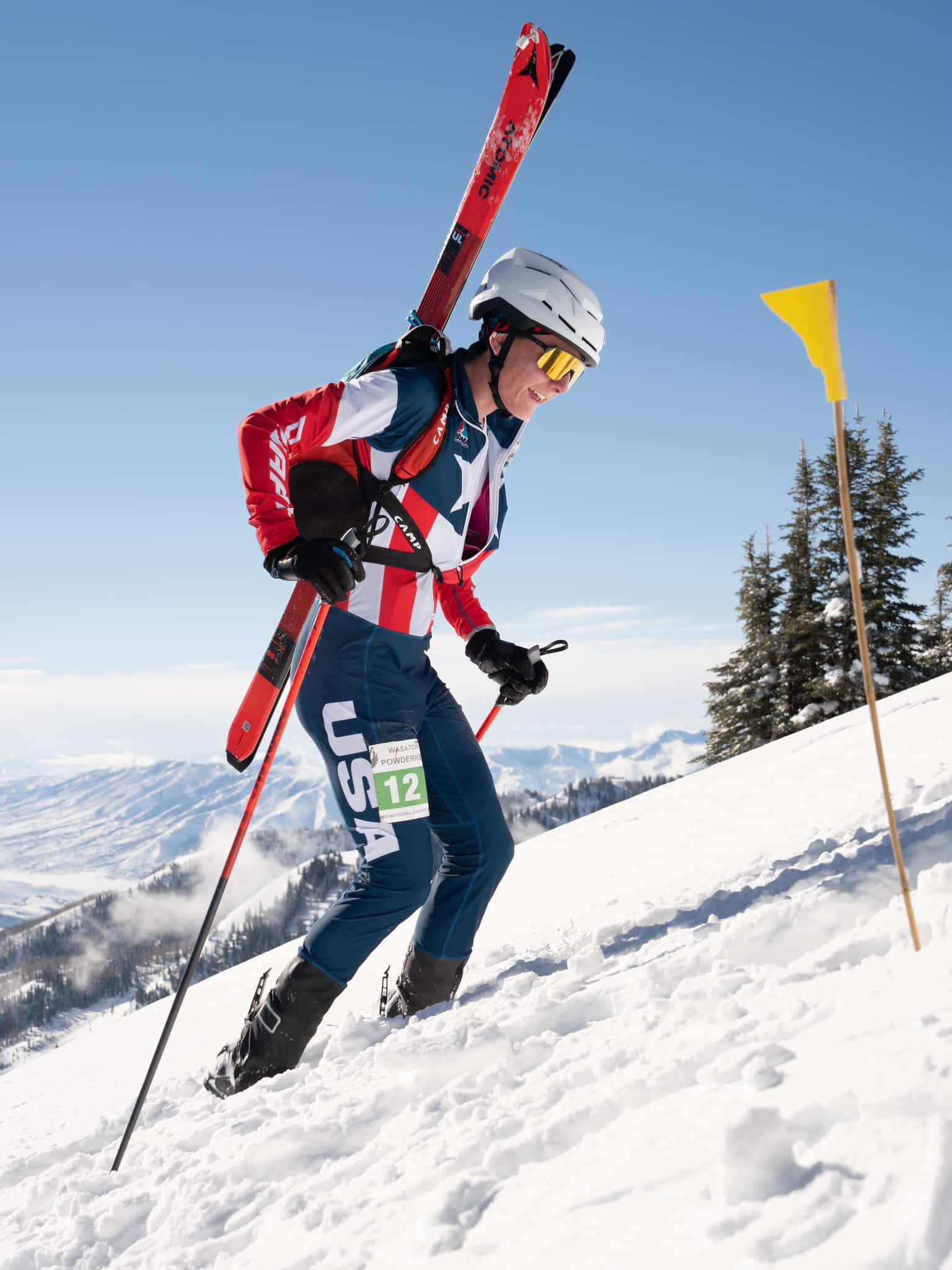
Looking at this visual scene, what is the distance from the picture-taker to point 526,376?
3.47 metres

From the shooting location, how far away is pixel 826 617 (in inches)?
784

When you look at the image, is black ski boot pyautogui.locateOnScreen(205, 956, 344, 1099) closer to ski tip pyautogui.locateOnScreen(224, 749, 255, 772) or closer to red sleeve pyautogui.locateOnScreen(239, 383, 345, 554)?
ski tip pyautogui.locateOnScreen(224, 749, 255, 772)

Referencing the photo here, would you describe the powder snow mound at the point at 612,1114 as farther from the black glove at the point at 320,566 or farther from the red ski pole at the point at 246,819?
the black glove at the point at 320,566

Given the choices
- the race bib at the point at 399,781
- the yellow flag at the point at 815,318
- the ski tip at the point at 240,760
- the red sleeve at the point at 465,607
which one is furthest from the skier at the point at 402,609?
the yellow flag at the point at 815,318

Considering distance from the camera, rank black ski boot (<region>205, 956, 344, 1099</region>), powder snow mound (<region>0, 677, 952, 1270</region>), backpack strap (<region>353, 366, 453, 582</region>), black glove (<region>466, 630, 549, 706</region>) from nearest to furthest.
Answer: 1. powder snow mound (<region>0, 677, 952, 1270</region>)
2. black ski boot (<region>205, 956, 344, 1099</region>)
3. backpack strap (<region>353, 366, 453, 582</region>)
4. black glove (<region>466, 630, 549, 706</region>)

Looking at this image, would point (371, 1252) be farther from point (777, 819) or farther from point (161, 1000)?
point (161, 1000)

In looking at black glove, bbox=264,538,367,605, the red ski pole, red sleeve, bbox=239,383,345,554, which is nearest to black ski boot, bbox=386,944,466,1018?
the red ski pole

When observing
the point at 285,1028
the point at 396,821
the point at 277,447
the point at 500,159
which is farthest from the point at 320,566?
the point at 500,159

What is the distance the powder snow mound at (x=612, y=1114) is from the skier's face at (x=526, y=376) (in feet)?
7.42

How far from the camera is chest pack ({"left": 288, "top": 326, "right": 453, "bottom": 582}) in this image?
3160mm

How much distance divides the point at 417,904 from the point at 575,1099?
123cm

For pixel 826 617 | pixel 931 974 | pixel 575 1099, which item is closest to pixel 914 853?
pixel 931 974

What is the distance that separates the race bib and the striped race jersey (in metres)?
0.50

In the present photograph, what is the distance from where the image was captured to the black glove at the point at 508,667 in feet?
13.5
